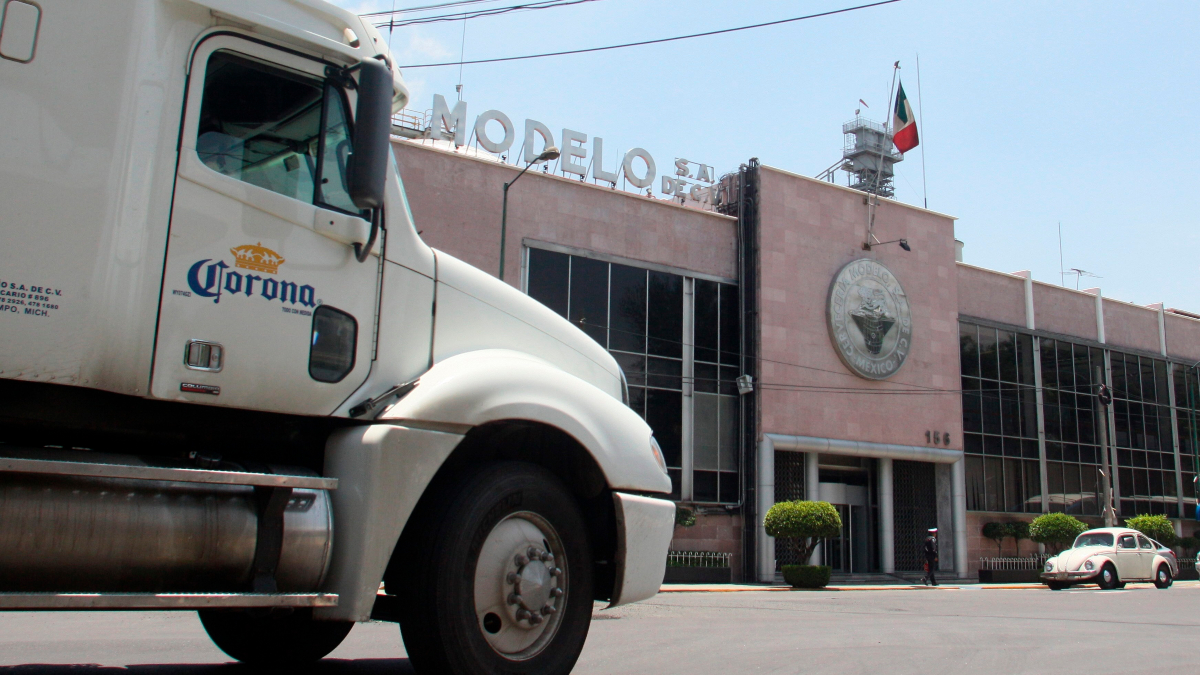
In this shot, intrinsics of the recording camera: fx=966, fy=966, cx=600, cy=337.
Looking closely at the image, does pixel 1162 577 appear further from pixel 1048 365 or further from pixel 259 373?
pixel 259 373

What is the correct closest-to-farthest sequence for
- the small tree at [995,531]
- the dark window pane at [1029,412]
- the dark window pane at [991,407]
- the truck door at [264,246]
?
the truck door at [264,246]
the small tree at [995,531]
the dark window pane at [991,407]
the dark window pane at [1029,412]

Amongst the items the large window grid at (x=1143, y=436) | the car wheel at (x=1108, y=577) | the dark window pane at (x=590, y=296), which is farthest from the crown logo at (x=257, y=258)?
the large window grid at (x=1143, y=436)

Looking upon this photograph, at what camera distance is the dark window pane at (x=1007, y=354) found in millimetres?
37281

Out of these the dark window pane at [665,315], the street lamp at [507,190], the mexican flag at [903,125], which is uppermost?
the mexican flag at [903,125]

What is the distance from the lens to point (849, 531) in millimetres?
32719

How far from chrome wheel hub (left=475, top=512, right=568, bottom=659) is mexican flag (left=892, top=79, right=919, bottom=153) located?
103 ft

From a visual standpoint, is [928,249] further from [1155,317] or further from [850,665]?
[850,665]

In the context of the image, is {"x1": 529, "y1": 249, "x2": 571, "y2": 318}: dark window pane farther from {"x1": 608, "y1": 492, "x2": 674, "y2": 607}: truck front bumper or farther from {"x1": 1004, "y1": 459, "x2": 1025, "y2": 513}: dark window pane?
{"x1": 608, "y1": 492, "x2": 674, "y2": 607}: truck front bumper

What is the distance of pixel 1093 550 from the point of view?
1072 inches

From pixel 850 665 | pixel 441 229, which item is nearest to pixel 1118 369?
pixel 441 229

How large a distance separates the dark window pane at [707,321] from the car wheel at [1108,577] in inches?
488

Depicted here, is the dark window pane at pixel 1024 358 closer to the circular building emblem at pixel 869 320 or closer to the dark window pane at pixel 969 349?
the dark window pane at pixel 969 349

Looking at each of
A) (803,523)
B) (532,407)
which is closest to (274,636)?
(532,407)

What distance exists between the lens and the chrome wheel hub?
15.3 ft
